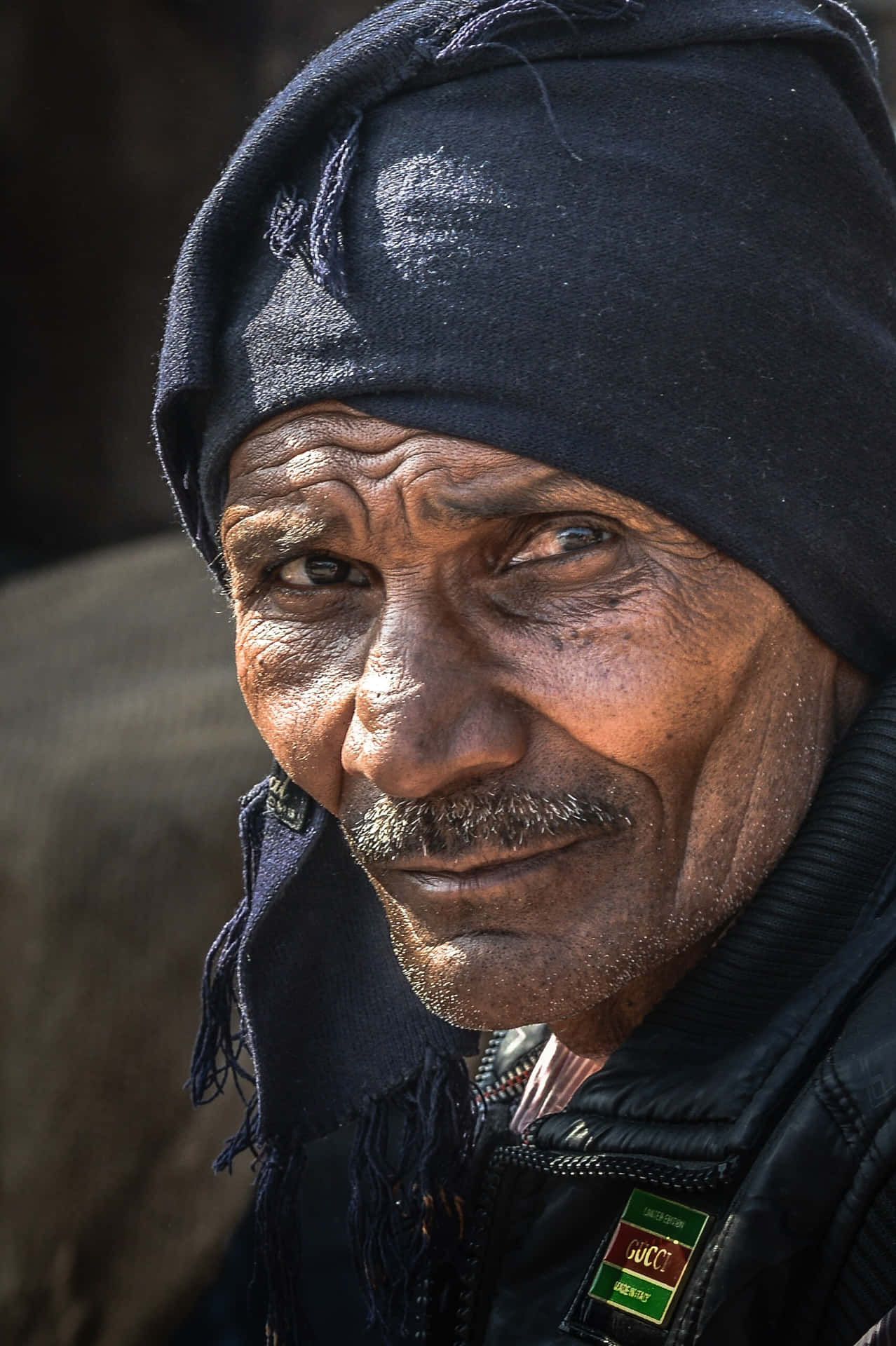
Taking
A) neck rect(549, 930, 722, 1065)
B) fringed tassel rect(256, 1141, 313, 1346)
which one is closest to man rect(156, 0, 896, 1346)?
neck rect(549, 930, 722, 1065)

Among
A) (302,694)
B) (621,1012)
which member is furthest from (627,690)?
(621,1012)

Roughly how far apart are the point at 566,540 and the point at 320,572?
372 millimetres

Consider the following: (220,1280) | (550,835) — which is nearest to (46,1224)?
(220,1280)

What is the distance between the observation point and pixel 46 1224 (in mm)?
3590

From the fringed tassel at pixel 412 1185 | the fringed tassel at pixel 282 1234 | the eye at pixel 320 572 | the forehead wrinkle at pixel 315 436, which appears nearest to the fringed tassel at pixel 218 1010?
the fringed tassel at pixel 282 1234

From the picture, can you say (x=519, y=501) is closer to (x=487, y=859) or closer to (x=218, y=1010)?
(x=487, y=859)

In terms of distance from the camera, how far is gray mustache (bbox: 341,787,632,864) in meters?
1.75

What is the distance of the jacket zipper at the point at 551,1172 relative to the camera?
1.62 metres

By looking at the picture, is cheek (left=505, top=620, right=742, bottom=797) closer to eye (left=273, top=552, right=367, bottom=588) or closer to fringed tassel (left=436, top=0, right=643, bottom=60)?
eye (left=273, top=552, right=367, bottom=588)

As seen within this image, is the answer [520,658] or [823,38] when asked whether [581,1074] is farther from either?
[823,38]

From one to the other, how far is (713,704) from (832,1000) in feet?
1.29

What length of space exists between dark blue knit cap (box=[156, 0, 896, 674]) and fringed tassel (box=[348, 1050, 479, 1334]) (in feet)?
3.15

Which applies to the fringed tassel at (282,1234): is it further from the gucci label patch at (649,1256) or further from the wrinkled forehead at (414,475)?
the wrinkled forehead at (414,475)

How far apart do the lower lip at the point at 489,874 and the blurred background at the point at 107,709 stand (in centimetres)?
180
